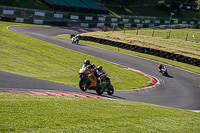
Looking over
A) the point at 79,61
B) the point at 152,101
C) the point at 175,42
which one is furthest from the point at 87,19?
the point at 152,101

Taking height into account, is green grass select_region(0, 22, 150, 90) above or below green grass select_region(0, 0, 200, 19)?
below

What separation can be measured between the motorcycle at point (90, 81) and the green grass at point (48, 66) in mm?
2644

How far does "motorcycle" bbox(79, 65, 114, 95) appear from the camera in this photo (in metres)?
13.9

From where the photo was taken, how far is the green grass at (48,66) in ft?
59.9

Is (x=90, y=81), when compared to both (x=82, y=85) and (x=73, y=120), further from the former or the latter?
(x=73, y=120)

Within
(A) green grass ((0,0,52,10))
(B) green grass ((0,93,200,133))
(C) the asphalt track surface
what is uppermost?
(A) green grass ((0,0,52,10))

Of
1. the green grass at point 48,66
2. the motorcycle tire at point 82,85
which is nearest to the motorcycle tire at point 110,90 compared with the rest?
the motorcycle tire at point 82,85

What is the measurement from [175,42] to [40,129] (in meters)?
37.5

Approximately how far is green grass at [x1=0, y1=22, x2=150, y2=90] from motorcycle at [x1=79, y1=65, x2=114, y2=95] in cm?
264

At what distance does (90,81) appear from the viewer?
46.6ft

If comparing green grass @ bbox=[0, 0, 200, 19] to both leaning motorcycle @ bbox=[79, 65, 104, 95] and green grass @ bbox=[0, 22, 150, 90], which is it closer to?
green grass @ bbox=[0, 22, 150, 90]

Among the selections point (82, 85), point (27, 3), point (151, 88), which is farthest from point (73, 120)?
point (27, 3)

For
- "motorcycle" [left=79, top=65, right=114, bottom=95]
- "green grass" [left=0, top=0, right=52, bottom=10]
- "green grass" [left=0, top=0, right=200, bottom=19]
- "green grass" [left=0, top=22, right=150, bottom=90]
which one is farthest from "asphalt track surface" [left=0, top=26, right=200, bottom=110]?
"green grass" [left=0, top=0, right=200, bottom=19]

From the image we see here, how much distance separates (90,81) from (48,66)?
8.36 meters
